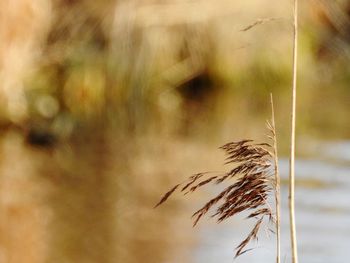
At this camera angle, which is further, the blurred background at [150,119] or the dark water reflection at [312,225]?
the blurred background at [150,119]

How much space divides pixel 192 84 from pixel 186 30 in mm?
651

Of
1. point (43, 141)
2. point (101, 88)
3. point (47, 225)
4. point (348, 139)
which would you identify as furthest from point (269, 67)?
point (47, 225)

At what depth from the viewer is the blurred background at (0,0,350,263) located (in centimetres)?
479

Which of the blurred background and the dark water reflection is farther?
the blurred background

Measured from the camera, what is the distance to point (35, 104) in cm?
823

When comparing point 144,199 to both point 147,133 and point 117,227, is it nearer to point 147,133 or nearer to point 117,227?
point 117,227

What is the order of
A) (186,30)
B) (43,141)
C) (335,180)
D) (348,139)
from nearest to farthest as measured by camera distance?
1. (335,180)
2. (43,141)
3. (348,139)
4. (186,30)

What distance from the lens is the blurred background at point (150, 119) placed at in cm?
479

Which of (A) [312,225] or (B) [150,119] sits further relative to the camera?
(B) [150,119]

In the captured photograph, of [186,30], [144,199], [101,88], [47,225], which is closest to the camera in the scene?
[47,225]

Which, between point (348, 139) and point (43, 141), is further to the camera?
point (348, 139)

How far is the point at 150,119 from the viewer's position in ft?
28.2

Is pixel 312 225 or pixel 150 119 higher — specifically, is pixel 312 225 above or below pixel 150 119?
Result: below

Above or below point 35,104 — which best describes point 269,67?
above
